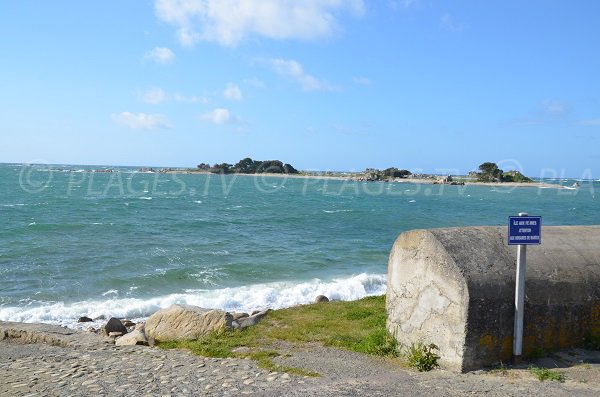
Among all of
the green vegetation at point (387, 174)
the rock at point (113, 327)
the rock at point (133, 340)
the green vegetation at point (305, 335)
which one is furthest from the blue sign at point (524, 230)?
the green vegetation at point (387, 174)

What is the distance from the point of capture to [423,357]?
303 inches

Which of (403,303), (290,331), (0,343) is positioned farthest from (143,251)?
(403,303)

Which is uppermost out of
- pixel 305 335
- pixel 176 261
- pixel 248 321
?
pixel 305 335

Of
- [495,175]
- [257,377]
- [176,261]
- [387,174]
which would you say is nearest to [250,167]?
[387,174]

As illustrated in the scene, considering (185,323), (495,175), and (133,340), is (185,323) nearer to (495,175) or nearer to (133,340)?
(133,340)

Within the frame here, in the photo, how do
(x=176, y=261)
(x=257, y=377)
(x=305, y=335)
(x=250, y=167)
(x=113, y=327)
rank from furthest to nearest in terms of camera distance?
(x=250, y=167)
(x=176, y=261)
(x=113, y=327)
(x=305, y=335)
(x=257, y=377)

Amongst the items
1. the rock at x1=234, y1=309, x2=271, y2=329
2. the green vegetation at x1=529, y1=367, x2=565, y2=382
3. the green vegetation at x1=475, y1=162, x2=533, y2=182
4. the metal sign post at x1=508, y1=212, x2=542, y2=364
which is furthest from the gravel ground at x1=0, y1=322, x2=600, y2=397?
the green vegetation at x1=475, y1=162, x2=533, y2=182

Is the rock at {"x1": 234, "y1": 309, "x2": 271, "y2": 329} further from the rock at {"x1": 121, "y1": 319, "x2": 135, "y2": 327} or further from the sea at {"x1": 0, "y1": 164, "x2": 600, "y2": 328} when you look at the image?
the sea at {"x1": 0, "y1": 164, "x2": 600, "y2": 328}

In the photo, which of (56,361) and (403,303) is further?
(56,361)

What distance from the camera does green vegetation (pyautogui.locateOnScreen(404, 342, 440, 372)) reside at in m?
7.67

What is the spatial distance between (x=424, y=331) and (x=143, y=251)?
21861 mm

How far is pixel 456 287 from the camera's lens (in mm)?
7406

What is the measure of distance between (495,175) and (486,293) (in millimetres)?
149959

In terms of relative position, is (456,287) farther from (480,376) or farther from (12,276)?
(12,276)
